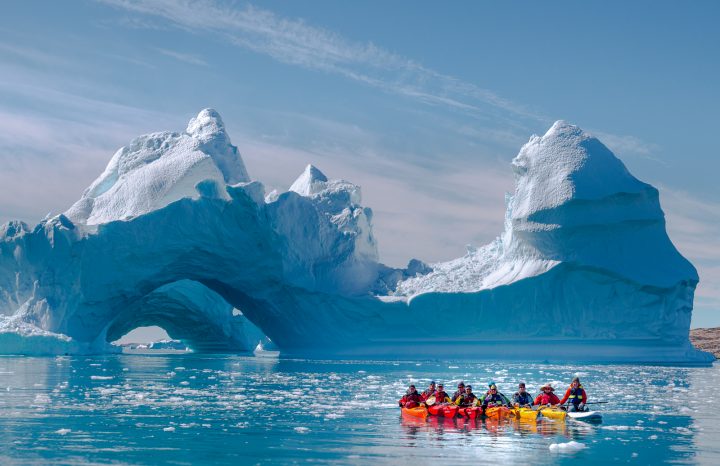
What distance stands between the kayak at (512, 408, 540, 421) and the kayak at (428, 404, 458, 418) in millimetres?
1273

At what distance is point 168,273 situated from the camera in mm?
45406

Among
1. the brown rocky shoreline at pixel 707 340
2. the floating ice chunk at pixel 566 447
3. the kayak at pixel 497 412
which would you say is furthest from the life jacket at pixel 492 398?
the brown rocky shoreline at pixel 707 340

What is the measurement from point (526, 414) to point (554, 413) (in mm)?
589

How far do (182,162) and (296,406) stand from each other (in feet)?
81.5

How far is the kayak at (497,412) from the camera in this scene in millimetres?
18875

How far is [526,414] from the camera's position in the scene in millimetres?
18812

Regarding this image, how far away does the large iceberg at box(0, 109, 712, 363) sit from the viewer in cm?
4184

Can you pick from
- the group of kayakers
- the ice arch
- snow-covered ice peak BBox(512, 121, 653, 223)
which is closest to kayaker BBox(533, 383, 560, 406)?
the group of kayakers

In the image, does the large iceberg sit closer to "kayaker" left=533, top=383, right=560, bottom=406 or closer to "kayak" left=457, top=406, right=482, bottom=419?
"kayaker" left=533, top=383, right=560, bottom=406

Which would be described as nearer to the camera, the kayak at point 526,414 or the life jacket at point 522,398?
the kayak at point 526,414

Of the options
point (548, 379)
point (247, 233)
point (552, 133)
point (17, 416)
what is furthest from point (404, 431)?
point (552, 133)

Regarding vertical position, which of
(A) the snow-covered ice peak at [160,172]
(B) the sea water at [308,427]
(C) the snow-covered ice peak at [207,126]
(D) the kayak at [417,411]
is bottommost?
(B) the sea water at [308,427]

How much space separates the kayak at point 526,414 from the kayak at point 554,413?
217mm

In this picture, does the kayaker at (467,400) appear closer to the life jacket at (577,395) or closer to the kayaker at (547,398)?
the kayaker at (547,398)
